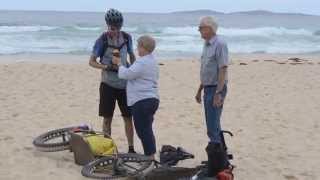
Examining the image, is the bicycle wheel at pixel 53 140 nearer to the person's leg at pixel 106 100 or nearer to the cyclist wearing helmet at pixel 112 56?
the person's leg at pixel 106 100

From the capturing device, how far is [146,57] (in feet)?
18.2

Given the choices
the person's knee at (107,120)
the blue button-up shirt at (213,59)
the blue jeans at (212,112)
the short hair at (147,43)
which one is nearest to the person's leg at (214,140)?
the blue jeans at (212,112)

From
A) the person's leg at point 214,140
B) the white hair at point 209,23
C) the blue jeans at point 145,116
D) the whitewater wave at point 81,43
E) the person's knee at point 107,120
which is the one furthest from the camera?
the whitewater wave at point 81,43

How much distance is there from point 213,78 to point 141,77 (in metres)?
0.66

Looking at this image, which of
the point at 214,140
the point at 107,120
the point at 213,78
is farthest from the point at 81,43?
the point at 213,78

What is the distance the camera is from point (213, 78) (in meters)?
5.61

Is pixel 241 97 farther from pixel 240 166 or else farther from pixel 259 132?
pixel 240 166

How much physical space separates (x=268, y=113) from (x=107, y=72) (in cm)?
406

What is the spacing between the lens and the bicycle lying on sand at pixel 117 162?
5390 millimetres

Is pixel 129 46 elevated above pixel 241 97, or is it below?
above

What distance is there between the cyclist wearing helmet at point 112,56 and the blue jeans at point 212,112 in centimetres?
90

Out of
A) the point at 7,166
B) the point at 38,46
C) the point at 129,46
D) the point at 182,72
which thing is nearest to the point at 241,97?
the point at 182,72

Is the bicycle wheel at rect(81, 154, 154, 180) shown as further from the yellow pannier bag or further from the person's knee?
the person's knee

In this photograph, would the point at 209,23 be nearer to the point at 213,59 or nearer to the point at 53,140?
the point at 213,59
